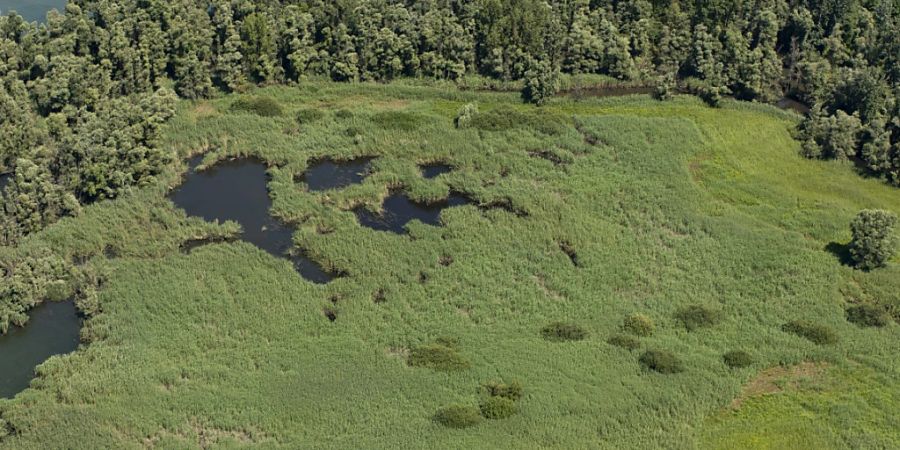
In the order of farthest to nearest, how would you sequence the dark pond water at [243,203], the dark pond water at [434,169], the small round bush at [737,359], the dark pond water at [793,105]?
the dark pond water at [793,105] → the dark pond water at [434,169] → the dark pond water at [243,203] → the small round bush at [737,359]

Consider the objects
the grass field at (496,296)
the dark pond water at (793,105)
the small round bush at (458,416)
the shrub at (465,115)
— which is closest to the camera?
the small round bush at (458,416)

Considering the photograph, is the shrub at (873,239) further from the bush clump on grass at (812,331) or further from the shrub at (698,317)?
the shrub at (698,317)

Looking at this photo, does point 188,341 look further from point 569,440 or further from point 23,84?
point 23,84

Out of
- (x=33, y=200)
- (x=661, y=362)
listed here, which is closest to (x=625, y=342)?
(x=661, y=362)

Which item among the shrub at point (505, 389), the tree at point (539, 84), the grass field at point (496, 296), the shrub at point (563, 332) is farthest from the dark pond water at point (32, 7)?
the shrub at point (505, 389)

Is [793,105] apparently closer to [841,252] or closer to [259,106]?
[841,252]

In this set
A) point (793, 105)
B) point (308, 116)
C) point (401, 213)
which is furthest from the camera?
point (793, 105)

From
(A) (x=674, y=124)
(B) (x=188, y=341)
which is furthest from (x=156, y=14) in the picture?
(A) (x=674, y=124)
